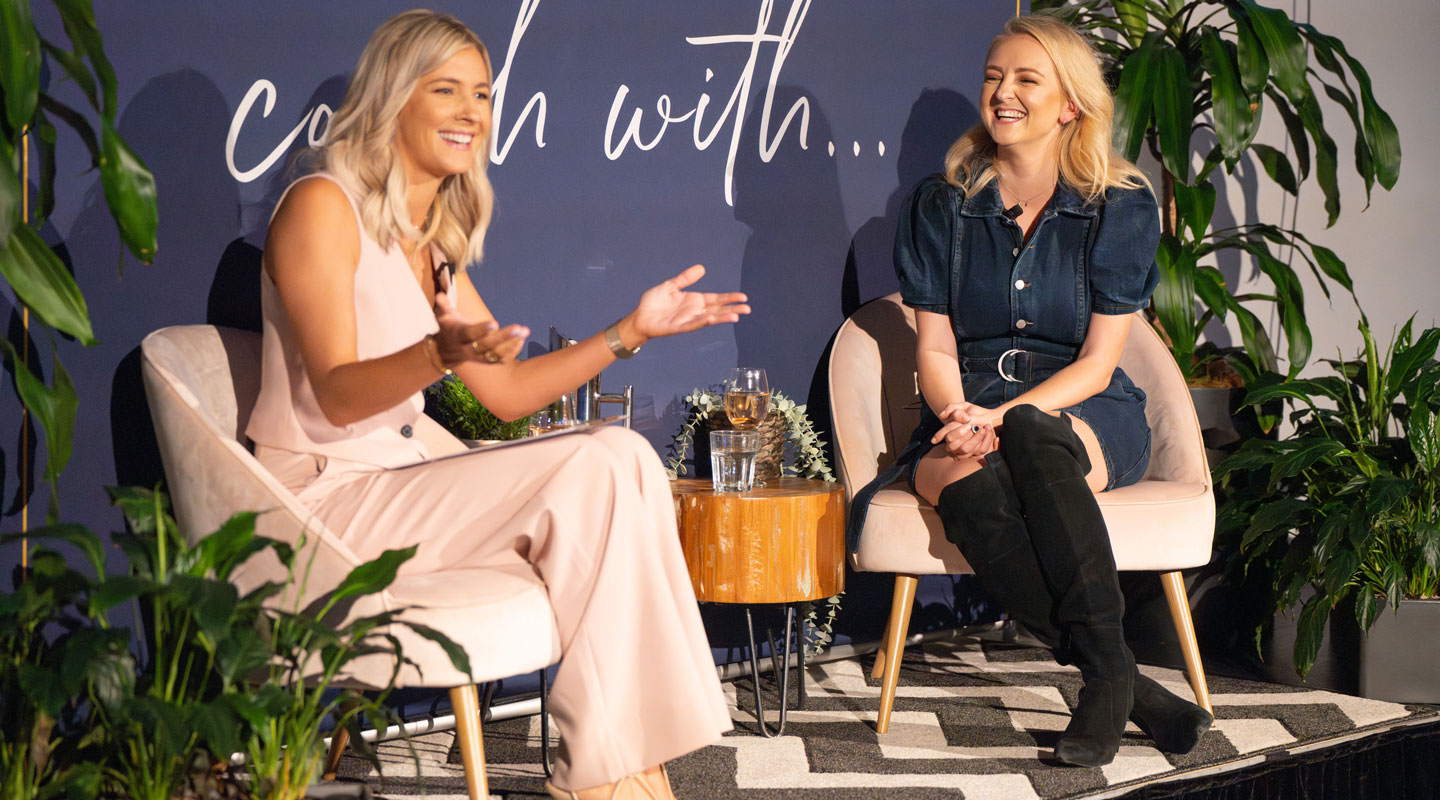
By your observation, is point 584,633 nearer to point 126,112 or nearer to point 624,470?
point 624,470

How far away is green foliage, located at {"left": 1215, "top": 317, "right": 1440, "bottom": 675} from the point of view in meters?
2.74

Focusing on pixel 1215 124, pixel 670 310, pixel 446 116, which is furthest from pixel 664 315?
pixel 1215 124

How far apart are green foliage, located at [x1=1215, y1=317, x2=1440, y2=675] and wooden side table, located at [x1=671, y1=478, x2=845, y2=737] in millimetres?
1082

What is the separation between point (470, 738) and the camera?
71.7 inches

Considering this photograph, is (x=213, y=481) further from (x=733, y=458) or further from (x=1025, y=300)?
(x=1025, y=300)

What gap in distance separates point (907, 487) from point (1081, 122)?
0.91 meters

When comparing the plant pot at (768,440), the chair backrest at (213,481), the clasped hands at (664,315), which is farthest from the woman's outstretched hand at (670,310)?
the plant pot at (768,440)

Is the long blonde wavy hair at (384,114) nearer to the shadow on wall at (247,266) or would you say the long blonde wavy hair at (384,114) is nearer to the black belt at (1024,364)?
the shadow on wall at (247,266)

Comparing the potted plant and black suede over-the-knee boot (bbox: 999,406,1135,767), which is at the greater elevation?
the potted plant

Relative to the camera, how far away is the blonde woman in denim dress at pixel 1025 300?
2383 millimetres

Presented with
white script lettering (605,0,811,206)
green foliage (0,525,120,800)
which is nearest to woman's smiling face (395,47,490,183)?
white script lettering (605,0,811,206)

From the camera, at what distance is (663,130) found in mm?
2908

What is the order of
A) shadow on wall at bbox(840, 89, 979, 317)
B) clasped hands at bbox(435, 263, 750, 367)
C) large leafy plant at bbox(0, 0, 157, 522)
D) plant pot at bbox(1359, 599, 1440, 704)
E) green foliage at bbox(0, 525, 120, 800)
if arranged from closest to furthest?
green foliage at bbox(0, 525, 120, 800)
large leafy plant at bbox(0, 0, 157, 522)
clasped hands at bbox(435, 263, 750, 367)
plant pot at bbox(1359, 599, 1440, 704)
shadow on wall at bbox(840, 89, 979, 317)

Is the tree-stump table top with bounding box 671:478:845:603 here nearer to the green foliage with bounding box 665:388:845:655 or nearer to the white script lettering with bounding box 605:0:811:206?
the green foliage with bounding box 665:388:845:655
